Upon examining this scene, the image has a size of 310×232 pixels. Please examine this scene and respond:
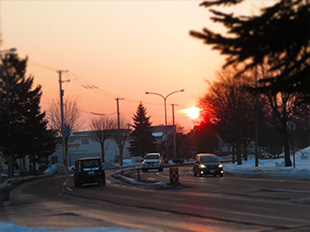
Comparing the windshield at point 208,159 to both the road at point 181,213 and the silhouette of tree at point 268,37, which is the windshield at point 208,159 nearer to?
the road at point 181,213

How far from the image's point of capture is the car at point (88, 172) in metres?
27.5

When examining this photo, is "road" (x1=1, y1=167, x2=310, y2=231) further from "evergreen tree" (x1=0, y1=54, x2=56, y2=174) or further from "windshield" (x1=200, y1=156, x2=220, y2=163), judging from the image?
"evergreen tree" (x1=0, y1=54, x2=56, y2=174)

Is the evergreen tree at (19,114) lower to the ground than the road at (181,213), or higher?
higher

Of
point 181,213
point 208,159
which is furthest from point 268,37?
point 208,159

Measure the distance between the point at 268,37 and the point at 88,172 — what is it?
24.0 meters

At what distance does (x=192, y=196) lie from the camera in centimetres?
1825

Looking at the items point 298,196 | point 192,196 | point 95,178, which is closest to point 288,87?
point 298,196

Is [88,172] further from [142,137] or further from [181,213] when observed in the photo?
[142,137]

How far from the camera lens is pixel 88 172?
27672 millimetres

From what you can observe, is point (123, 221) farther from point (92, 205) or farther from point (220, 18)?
point (220, 18)

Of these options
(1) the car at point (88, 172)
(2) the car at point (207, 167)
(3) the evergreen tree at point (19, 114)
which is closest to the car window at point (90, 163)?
(1) the car at point (88, 172)

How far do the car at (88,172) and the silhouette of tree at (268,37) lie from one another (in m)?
23.5

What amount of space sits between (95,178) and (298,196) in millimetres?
14224

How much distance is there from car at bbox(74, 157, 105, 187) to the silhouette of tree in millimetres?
23547
